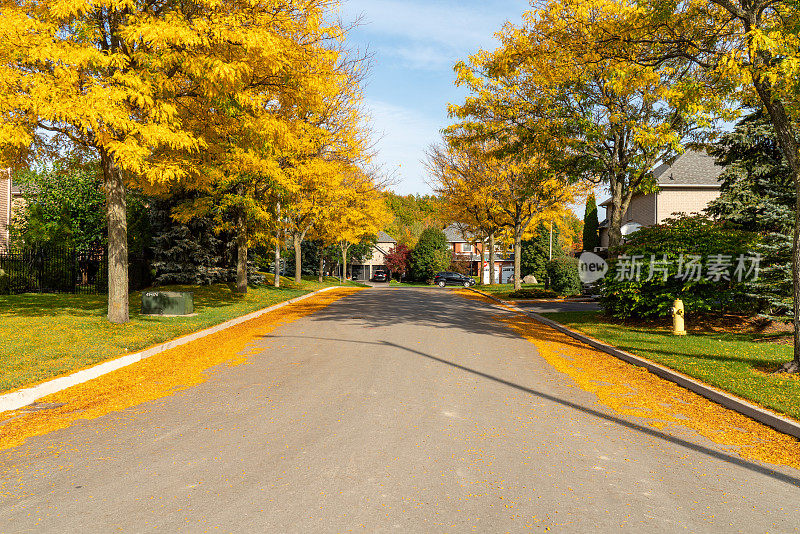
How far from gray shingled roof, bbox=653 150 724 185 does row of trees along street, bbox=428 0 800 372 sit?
55.8ft

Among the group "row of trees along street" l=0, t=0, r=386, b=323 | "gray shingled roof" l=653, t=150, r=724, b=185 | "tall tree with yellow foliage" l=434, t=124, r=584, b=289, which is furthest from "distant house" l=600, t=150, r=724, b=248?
"row of trees along street" l=0, t=0, r=386, b=323

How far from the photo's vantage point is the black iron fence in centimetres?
2138

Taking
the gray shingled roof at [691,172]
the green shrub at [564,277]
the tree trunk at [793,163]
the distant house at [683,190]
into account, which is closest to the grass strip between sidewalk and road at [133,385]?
the tree trunk at [793,163]

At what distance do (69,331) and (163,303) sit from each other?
3.77 metres

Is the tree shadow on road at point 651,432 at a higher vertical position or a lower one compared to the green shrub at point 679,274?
lower

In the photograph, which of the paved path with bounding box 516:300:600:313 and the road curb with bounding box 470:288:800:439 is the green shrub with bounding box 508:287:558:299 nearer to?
the paved path with bounding box 516:300:600:313

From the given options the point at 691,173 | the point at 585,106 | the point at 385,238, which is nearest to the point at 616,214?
the point at 585,106

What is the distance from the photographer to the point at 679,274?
557 inches

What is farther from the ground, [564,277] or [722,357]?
[564,277]

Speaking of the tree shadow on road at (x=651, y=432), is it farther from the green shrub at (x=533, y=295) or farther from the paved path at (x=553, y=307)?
the green shrub at (x=533, y=295)

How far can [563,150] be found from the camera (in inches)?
687

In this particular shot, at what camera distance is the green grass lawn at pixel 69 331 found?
837cm

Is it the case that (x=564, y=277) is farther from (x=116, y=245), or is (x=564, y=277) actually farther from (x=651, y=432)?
(x=651, y=432)

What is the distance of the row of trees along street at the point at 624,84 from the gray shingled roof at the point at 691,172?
17.0 m
